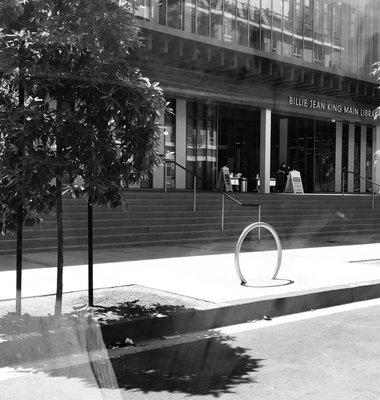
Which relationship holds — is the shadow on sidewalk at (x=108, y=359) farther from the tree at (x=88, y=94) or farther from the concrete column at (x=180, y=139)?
the concrete column at (x=180, y=139)

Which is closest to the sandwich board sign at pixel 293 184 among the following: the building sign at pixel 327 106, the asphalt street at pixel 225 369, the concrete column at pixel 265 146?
the concrete column at pixel 265 146

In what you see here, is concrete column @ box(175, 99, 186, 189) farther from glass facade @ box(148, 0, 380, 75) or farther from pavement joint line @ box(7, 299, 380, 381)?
pavement joint line @ box(7, 299, 380, 381)

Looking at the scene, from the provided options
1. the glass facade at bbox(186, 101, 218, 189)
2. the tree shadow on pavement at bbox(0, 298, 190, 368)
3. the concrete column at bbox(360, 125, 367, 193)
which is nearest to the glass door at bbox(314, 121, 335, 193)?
the concrete column at bbox(360, 125, 367, 193)

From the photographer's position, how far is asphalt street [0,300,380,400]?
13.9ft

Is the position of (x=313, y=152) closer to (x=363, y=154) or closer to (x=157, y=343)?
(x=363, y=154)

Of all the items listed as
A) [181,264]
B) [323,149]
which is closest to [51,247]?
[181,264]

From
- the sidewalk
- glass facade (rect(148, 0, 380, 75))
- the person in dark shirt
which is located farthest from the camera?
the person in dark shirt

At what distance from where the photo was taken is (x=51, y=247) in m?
11.4

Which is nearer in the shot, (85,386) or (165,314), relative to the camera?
(85,386)

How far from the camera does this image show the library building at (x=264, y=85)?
20344 mm

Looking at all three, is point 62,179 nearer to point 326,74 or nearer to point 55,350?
point 55,350

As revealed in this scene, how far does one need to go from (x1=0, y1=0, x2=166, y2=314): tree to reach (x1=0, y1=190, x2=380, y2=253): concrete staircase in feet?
19.0

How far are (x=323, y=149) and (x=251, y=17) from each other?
1005 centimetres

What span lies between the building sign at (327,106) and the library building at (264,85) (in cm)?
5
